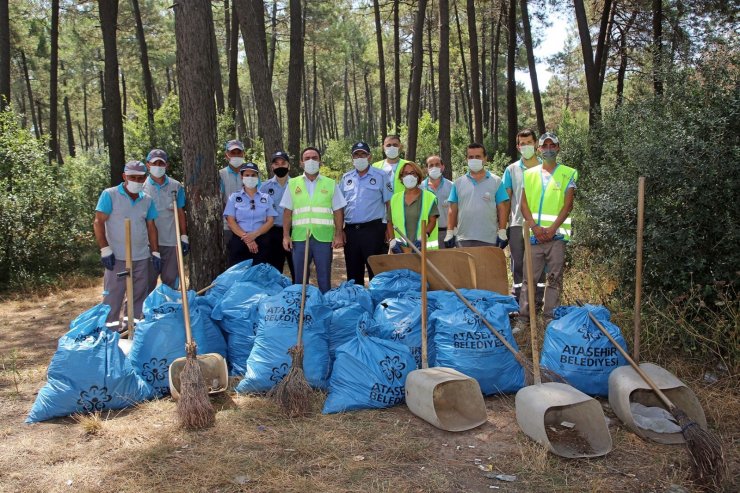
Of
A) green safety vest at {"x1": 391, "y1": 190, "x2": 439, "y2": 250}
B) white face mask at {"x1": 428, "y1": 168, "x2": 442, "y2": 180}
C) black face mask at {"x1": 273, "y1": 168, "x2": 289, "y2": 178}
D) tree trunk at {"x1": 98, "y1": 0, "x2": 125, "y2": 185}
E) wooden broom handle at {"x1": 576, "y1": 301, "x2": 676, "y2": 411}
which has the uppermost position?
tree trunk at {"x1": 98, "y1": 0, "x2": 125, "y2": 185}

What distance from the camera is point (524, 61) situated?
30141 mm

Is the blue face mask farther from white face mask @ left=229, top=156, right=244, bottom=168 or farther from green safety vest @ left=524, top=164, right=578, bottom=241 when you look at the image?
white face mask @ left=229, top=156, right=244, bottom=168

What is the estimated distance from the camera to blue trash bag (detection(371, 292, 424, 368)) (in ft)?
14.1

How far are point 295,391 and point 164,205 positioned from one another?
294cm

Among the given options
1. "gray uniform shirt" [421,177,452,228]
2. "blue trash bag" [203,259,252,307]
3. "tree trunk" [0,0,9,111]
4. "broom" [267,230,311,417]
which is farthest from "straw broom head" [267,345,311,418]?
"tree trunk" [0,0,9,111]

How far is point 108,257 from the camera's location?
512 centimetres

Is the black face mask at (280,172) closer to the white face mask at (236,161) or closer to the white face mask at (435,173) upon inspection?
the white face mask at (236,161)

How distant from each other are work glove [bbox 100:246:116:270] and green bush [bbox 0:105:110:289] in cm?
428

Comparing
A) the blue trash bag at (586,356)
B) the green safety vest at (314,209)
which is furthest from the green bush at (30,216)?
the blue trash bag at (586,356)

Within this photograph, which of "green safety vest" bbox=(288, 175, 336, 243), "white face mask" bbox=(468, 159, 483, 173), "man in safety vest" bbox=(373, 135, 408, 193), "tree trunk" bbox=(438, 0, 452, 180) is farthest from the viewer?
"tree trunk" bbox=(438, 0, 452, 180)

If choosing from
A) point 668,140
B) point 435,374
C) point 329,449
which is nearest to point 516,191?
point 668,140

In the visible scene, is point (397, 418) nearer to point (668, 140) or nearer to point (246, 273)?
point (246, 273)

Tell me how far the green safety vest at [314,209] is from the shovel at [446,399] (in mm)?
2011

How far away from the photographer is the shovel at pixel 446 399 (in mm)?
3592
